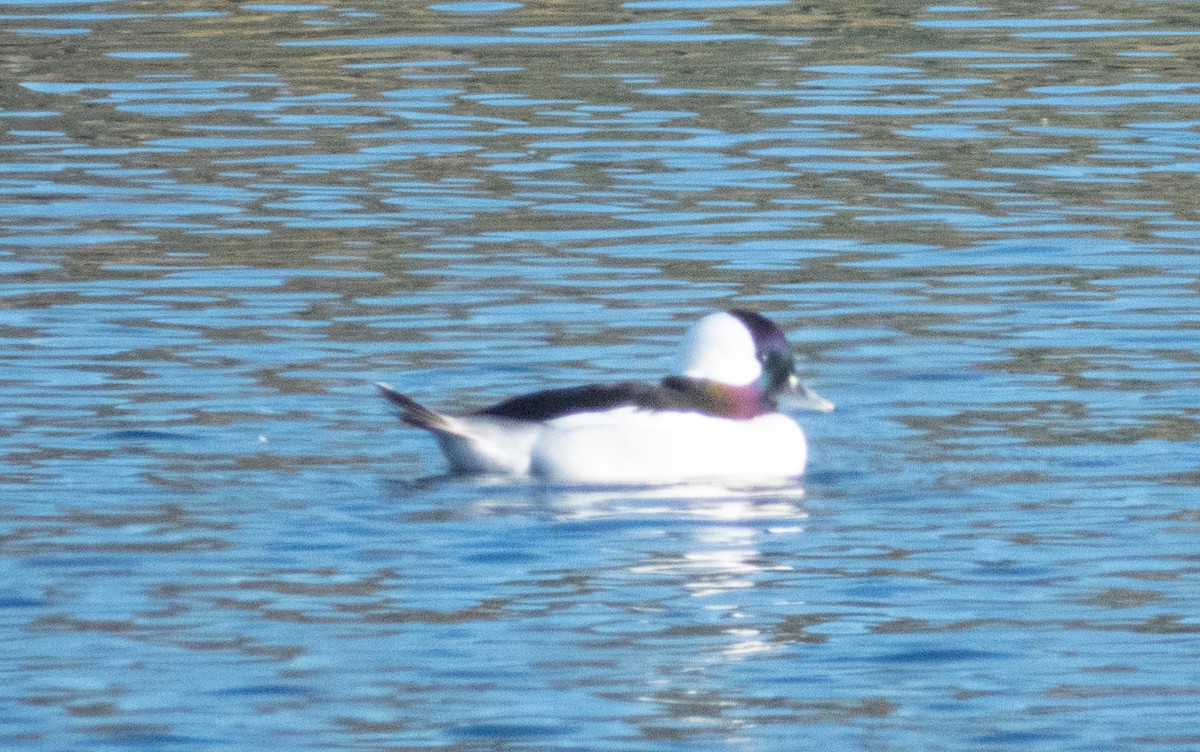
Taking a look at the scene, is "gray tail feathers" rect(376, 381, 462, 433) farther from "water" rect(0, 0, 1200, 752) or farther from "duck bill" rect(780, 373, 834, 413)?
"duck bill" rect(780, 373, 834, 413)

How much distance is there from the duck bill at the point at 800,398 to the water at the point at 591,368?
0.65 feet

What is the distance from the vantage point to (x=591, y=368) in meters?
Answer: 11.1

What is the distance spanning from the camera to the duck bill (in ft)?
32.8

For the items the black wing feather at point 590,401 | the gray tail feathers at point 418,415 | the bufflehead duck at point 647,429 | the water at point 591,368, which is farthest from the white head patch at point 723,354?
the gray tail feathers at point 418,415

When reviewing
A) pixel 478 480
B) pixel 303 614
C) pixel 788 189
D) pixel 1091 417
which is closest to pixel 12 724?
pixel 303 614

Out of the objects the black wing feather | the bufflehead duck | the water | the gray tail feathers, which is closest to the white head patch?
the bufflehead duck

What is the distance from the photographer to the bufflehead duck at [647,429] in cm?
945

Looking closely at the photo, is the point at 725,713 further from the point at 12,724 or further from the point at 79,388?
the point at 79,388

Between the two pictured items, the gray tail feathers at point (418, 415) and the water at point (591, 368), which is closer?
the water at point (591, 368)

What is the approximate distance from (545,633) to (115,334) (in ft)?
15.2

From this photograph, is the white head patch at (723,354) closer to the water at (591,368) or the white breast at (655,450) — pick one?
the white breast at (655,450)

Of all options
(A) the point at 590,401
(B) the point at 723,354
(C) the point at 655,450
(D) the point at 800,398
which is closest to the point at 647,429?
(C) the point at 655,450

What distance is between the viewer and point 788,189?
48.8 feet

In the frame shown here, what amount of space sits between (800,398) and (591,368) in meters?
1.29
